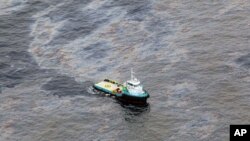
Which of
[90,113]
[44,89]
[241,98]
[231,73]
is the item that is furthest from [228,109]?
[44,89]

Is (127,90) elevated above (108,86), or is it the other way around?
(108,86)

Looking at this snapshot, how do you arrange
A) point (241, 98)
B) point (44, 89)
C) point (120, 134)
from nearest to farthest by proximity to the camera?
point (120, 134), point (241, 98), point (44, 89)

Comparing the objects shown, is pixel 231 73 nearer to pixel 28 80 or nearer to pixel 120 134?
pixel 120 134

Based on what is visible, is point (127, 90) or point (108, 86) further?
point (108, 86)

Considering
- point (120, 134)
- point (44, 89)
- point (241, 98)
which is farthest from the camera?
point (44, 89)

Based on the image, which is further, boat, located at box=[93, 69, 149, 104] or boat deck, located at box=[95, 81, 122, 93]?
boat deck, located at box=[95, 81, 122, 93]

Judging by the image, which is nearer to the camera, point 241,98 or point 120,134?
point 120,134

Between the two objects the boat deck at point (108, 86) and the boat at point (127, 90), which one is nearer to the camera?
the boat at point (127, 90)

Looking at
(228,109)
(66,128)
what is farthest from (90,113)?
(228,109)
